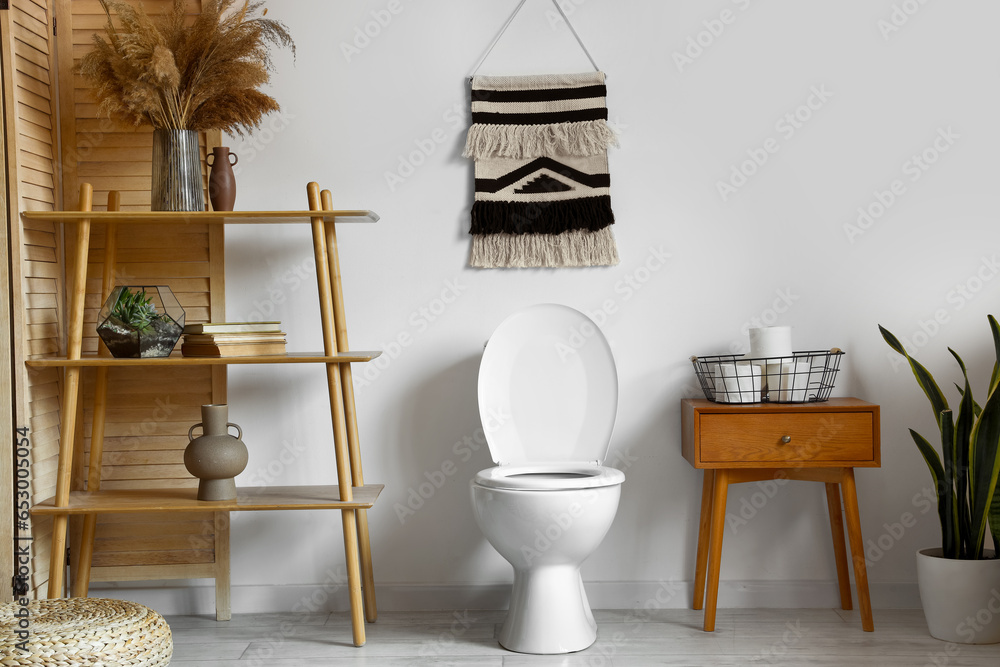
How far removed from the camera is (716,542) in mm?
2121

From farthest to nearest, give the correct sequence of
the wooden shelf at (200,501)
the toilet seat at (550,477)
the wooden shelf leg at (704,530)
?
the wooden shelf leg at (704,530) < the wooden shelf at (200,501) < the toilet seat at (550,477)

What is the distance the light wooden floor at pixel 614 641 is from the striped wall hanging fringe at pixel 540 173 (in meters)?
1.06

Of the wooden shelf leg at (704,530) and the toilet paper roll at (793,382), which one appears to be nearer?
the toilet paper roll at (793,382)

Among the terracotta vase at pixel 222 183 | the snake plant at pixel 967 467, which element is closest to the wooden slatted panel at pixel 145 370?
the terracotta vase at pixel 222 183

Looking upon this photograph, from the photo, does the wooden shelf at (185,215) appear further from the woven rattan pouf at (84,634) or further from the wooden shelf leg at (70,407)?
the woven rattan pouf at (84,634)

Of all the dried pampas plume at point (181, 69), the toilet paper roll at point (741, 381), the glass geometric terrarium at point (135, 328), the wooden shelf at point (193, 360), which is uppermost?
the dried pampas plume at point (181, 69)

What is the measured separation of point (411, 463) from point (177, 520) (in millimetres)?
Answer: 722

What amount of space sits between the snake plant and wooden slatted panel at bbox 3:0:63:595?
2.32m

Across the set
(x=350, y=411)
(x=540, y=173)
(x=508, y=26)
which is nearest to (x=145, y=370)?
(x=350, y=411)

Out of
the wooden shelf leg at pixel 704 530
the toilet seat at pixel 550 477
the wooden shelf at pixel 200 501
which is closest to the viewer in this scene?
the toilet seat at pixel 550 477

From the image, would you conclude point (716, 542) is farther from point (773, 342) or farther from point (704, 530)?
point (773, 342)

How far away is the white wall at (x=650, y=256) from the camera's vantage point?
236 cm

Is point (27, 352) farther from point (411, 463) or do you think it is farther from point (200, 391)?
point (411, 463)

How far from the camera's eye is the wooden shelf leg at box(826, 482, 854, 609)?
2.25 m
